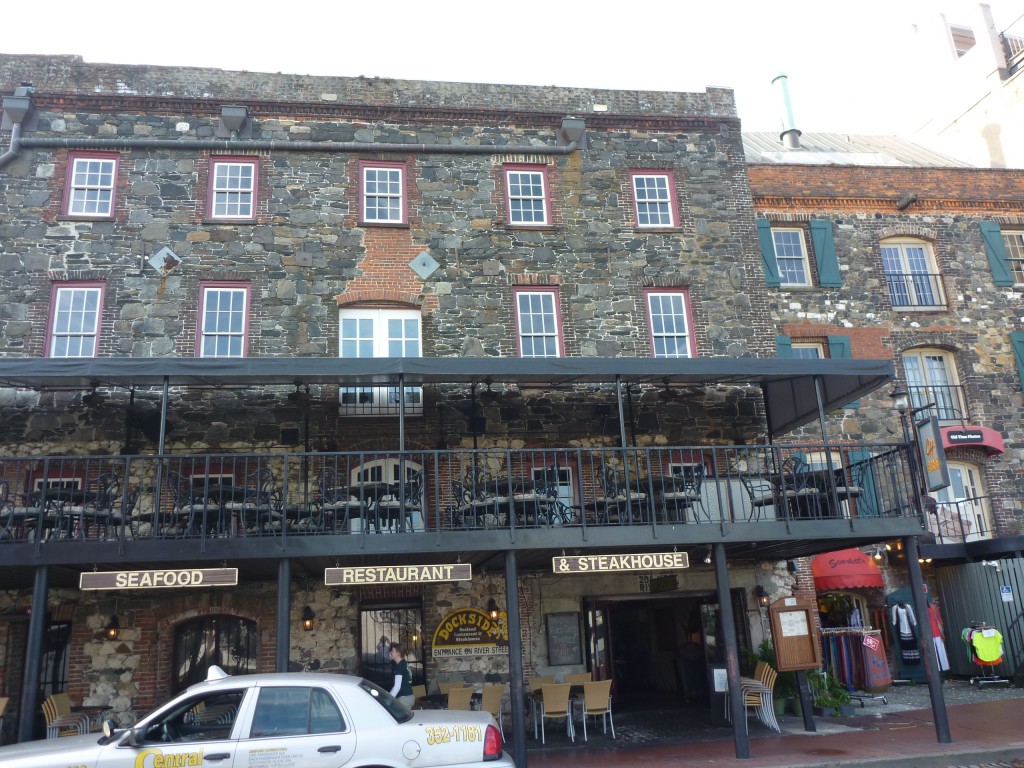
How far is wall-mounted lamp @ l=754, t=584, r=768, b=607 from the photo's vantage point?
49.3 ft

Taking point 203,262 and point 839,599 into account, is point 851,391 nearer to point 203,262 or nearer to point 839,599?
Answer: point 839,599

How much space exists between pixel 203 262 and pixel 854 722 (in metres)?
13.7

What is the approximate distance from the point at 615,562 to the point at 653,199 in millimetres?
8379

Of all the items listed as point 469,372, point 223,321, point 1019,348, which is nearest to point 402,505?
point 469,372

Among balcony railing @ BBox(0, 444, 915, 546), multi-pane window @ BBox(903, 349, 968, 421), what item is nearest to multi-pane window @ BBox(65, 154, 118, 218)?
balcony railing @ BBox(0, 444, 915, 546)

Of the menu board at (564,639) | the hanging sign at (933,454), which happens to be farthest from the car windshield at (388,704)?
the hanging sign at (933,454)

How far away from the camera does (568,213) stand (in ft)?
53.9

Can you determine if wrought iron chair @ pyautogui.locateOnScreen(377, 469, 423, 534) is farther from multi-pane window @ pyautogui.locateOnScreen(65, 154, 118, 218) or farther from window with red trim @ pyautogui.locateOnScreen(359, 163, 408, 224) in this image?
multi-pane window @ pyautogui.locateOnScreen(65, 154, 118, 218)

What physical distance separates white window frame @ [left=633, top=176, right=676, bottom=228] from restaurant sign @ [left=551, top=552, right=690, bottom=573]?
752 centimetres

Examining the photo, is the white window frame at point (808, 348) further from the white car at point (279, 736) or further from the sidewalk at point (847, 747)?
the white car at point (279, 736)

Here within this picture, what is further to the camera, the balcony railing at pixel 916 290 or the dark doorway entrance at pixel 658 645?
the balcony railing at pixel 916 290

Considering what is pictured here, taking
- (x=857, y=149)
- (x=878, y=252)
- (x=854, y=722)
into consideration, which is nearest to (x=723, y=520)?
(x=854, y=722)

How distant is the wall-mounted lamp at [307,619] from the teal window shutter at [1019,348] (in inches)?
686

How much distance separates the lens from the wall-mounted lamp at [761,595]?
15023 mm
